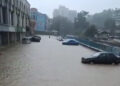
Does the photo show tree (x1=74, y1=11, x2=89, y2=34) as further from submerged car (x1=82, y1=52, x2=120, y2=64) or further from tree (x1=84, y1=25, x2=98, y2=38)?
submerged car (x1=82, y1=52, x2=120, y2=64)

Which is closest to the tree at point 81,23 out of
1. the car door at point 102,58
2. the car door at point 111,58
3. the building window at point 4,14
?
the building window at point 4,14

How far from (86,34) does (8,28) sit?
42.8 m

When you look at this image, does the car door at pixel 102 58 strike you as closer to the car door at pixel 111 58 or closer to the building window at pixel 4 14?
the car door at pixel 111 58

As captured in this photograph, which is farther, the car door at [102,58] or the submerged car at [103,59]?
the car door at [102,58]

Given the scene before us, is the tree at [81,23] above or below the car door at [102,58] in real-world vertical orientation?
above

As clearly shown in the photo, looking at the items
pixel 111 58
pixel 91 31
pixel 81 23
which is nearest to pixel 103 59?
pixel 111 58

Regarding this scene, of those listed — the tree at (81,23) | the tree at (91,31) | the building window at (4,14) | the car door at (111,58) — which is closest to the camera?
the car door at (111,58)

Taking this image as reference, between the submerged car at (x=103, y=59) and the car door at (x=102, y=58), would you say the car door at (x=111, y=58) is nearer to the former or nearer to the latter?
the submerged car at (x=103, y=59)

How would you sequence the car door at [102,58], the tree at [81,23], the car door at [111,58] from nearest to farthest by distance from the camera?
the car door at [102,58]
the car door at [111,58]
the tree at [81,23]

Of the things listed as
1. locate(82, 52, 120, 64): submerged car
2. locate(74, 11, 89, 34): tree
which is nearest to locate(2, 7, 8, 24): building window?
locate(82, 52, 120, 64): submerged car

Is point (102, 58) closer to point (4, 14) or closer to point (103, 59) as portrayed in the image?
point (103, 59)

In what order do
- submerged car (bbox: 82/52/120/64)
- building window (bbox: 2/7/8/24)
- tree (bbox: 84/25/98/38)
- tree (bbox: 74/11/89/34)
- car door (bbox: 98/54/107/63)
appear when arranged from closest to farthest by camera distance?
1. submerged car (bbox: 82/52/120/64)
2. car door (bbox: 98/54/107/63)
3. building window (bbox: 2/7/8/24)
4. tree (bbox: 84/25/98/38)
5. tree (bbox: 74/11/89/34)

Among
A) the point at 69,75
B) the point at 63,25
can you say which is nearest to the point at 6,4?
the point at 69,75

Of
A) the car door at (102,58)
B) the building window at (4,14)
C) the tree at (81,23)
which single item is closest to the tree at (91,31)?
the tree at (81,23)
